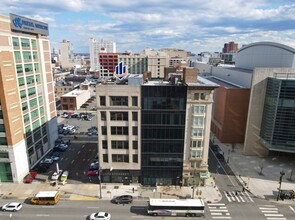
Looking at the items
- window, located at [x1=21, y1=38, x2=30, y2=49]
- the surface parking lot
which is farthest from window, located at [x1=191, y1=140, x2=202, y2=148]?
window, located at [x1=21, y1=38, x2=30, y2=49]

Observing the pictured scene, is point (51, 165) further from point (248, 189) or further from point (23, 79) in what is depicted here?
point (248, 189)

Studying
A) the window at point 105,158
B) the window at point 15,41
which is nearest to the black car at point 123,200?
the window at point 105,158

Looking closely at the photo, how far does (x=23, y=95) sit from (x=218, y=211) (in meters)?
55.7

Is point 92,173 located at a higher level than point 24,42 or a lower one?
lower

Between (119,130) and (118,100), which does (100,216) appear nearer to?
(119,130)

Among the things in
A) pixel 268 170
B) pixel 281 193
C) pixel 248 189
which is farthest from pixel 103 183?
pixel 268 170

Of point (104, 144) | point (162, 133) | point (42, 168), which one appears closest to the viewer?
point (162, 133)

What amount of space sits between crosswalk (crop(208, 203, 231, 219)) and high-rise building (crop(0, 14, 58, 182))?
155 feet

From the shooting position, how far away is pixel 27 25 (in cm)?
5831

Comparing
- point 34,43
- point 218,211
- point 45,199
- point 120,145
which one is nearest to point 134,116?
point 120,145

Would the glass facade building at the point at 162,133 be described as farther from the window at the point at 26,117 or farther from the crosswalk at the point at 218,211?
the window at the point at 26,117

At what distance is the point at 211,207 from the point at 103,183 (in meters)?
26.4

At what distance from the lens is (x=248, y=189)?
5378 centimetres

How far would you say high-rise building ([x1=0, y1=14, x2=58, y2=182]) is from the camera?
166ft
